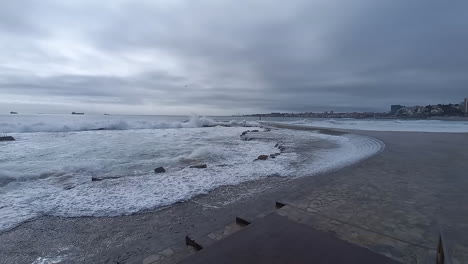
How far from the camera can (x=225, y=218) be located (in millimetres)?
4121

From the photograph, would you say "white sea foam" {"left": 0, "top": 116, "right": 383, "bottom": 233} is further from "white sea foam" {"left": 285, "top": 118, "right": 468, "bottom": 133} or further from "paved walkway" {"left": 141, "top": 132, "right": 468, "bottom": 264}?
"white sea foam" {"left": 285, "top": 118, "right": 468, "bottom": 133}

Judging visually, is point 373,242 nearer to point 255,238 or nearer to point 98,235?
point 255,238

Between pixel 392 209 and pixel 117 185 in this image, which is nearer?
pixel 392 209

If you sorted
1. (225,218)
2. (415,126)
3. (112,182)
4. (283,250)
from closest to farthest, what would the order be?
(283,250), (225,218), (112,182), (415,126)

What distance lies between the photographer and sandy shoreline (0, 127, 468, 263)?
10.6 feet

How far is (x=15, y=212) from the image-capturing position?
16.0 ft

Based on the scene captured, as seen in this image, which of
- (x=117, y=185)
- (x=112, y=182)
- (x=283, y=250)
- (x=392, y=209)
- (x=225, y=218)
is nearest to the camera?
(x=283, y=250)

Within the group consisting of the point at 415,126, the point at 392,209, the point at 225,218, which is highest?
the point at 392,209

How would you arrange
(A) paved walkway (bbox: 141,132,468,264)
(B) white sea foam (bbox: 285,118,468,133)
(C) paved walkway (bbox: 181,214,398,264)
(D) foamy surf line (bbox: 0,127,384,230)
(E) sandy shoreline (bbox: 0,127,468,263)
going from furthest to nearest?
(B) white sea foam (bbox: 285,118,468,133), (D) foamy surf line (bbox: 0,127,384,230), (E) sandy shoreline (bbox: 0,127,468,263), (A) paved walkway (bbox: 141,132,468,264), (C) paved walkway (bbox: 181,214,398,264)

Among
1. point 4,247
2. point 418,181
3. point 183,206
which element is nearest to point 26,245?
point 4,247

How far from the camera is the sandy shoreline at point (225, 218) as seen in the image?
3243mm

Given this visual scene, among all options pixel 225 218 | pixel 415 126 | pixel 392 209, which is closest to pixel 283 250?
pixel 225 218

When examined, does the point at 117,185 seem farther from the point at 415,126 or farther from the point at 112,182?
the point at 415,126

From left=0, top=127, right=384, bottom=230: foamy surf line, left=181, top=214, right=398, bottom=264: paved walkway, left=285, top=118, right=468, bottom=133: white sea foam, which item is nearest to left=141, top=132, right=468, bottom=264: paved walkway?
left=181, top=214, right=398, bottom=264: paved walkway
